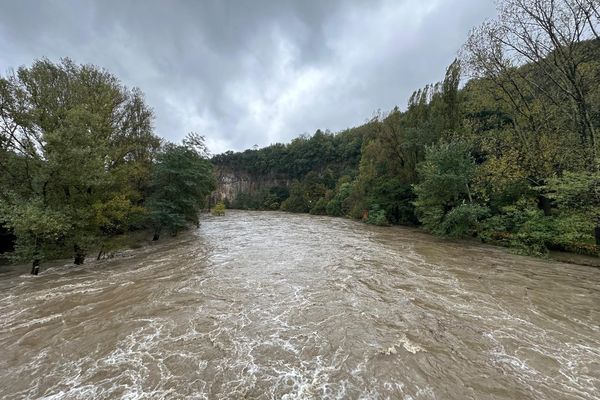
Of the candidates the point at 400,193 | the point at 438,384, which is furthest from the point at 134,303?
the point at 400,193

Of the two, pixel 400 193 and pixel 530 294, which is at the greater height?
pixel 400 193

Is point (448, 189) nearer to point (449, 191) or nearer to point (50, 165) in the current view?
point (449, 191)

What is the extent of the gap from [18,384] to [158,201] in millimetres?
13195

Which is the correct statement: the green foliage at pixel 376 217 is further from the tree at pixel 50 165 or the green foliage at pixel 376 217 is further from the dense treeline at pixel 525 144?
the tree at pixel 50 165

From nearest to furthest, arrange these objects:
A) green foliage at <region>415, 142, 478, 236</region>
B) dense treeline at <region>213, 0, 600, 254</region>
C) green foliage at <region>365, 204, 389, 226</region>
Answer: dense treeline at <region>213, 0, 600, 254</region> → green foliage at <region>415, 142, 478, 236</region> → green foliage at <region>365, 204, 389, 226</region>

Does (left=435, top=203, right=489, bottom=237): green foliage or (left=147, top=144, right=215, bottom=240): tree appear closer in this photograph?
(left=435, top=203, right=489, bottom=237): green foliage

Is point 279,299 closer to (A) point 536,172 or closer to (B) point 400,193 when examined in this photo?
(A) point 536,172

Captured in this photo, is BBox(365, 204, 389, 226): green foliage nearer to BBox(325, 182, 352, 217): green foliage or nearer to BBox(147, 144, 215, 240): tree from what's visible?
BBox(325, 182, 352, 217): green foliage

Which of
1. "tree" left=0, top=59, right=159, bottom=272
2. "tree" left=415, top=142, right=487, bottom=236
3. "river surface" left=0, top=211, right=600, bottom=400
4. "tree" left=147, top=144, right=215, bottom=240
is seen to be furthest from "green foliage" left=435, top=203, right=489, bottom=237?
"tree" left=0, top=59, right=159, bottom=272

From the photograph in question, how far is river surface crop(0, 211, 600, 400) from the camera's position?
11.5 feet

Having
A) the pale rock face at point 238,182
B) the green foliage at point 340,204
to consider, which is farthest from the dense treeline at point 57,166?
the pale rock face at point 238,182

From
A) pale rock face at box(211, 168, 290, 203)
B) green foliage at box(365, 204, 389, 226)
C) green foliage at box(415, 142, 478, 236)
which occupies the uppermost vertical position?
pale rock face at box(211, 168, 290, 203)

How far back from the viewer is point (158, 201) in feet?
51.6

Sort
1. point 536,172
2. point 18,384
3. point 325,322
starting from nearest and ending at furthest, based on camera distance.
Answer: point 18,384 < point 325,322 < point 536,172
